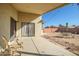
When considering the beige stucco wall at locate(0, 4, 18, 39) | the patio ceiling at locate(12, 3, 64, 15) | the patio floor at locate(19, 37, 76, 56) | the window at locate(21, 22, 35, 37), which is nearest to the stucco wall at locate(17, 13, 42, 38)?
the window at locate(21, 22, 35, 37)

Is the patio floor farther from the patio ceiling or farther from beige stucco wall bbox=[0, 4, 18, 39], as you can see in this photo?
the patio ceiling

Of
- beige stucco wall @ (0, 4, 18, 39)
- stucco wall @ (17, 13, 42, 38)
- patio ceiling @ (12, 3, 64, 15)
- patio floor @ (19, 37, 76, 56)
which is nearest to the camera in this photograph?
patio floor @ (19, 37, 76, 56)

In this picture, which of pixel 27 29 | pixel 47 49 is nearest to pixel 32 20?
pixel 27 29

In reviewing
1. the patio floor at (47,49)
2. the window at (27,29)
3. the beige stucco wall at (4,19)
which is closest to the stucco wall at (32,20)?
the window at (27,29)

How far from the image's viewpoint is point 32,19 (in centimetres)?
3178

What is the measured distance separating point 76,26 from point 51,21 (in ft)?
12.5

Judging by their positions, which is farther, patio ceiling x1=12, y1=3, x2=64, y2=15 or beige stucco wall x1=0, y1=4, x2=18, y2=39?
patio ceiling x1=12, y1=3, x2=64, y2=15

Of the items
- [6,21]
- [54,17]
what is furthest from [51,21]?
[6,21]

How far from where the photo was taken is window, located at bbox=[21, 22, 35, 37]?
103 feet

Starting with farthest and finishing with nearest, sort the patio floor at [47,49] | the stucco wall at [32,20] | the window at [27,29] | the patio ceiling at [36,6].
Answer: the window at [27,29], the stucco wall at [32,20], the patio ceiling at [36,6], the patio floor at [47,49]

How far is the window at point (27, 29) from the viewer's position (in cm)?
3142

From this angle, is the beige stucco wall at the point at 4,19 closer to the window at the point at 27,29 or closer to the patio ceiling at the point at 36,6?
the patio ceiling at the point at 36,6

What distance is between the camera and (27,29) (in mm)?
31656

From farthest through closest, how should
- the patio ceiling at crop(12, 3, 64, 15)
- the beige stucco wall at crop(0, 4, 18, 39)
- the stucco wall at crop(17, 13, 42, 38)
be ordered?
the stucco wall at crop(17, 13, 42, 38) → the patio ceiling at crop(12, 3, 64, 15) → the beige stucco wall at crop(0, 4, 18, 39)
